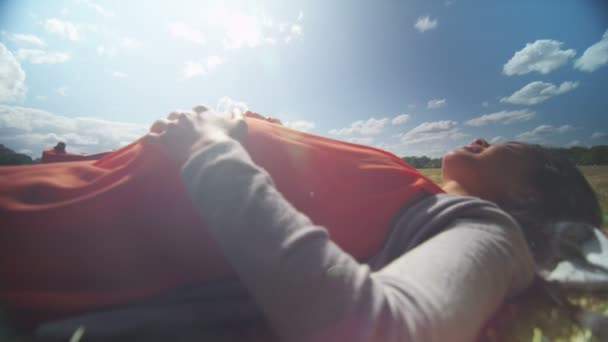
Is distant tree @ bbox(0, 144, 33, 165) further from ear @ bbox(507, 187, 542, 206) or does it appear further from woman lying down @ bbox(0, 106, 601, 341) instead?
ear @ bbox(507, 187, 542, 206)

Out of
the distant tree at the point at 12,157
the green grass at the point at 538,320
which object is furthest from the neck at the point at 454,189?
the distant tree at the point at 12,157

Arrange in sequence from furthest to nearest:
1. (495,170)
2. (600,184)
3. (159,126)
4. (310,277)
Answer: (600,184) → (495,170) → (159,126) → (310,277)

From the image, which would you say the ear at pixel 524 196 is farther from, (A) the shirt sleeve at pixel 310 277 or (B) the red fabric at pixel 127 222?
(A) the shirt sleeve at pixel 310 277

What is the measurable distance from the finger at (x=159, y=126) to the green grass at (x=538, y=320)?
1.50 metres

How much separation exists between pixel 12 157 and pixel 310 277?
8.20ft

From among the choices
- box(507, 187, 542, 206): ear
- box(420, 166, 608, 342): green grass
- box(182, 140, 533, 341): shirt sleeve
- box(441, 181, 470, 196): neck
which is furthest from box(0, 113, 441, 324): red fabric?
box(507, 187, 542, 206): ear

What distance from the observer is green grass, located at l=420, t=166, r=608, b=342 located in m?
0.92

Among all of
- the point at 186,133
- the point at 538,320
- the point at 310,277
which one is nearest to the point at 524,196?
the point at 538,320

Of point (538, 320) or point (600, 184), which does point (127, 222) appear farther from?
point (600, 184)

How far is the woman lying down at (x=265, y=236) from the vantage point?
58cm

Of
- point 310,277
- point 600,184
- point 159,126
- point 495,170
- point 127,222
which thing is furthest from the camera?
point 600,184

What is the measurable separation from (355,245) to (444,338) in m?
0.58

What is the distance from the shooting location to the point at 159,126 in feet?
3.11

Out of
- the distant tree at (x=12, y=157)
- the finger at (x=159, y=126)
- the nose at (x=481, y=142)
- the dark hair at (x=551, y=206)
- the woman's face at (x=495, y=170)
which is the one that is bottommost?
the dark hair at (x=551, y=206)
